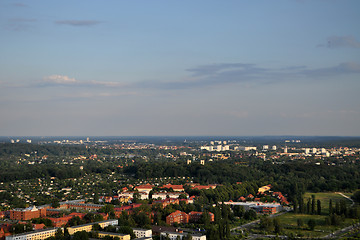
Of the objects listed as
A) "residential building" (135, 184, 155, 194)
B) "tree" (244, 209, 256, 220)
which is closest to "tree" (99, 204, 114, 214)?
"tree" (244, 209, 256, 220)

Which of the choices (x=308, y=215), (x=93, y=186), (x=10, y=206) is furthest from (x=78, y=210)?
(x=308, y=215)

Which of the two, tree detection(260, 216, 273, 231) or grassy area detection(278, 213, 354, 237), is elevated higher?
tree detection(260, 216, 273, 231)

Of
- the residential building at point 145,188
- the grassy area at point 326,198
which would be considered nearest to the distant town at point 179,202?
the grassy area at point 326,198

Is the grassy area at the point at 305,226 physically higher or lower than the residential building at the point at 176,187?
lower

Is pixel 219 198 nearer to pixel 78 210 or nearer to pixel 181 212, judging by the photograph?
pixel 181 212

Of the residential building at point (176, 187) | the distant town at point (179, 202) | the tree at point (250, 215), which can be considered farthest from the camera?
the residential building at point (176, 187)

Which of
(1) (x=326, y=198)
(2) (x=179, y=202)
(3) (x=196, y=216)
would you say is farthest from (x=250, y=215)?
(1) (x=326, y=198)

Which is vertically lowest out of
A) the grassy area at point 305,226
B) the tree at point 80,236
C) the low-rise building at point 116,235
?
the grassy area at point 305,226

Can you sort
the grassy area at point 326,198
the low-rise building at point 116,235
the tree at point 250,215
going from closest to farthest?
the low-rise building at point 116,235
the tree at point 250,215
the grassy area at point 326,198

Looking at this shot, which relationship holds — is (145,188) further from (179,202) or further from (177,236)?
(177,236)

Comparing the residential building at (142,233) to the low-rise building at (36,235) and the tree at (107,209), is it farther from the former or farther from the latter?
the tree at (107,209)

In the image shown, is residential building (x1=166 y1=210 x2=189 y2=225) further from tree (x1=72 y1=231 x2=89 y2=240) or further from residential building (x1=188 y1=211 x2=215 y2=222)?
tree (x1=72 y1=231 x2=89 y2=240)
